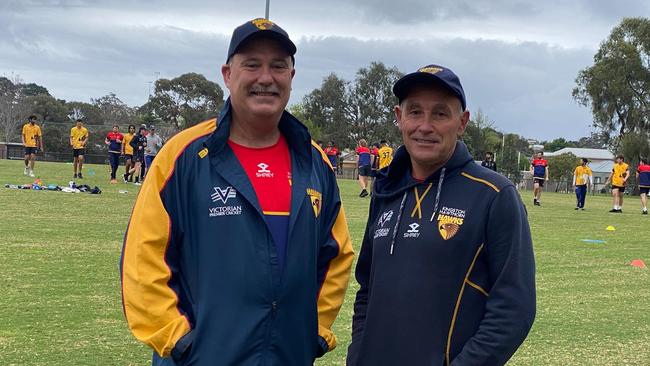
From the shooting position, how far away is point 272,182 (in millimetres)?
2783

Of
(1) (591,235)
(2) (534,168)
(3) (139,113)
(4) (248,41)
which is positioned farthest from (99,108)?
(4) (248,41)

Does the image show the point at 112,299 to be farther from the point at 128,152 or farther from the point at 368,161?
the point at 368,161

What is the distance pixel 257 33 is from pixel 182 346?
4.30 feet

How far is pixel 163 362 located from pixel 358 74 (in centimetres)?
7477

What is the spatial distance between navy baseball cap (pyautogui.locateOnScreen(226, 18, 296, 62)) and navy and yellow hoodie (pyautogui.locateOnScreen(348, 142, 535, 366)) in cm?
84

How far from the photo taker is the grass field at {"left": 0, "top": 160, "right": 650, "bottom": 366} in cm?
518

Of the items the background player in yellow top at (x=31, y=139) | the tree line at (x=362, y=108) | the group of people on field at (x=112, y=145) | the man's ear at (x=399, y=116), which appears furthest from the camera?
the tree line at (x=362, y=108)

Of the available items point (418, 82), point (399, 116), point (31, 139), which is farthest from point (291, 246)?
point (31, 139)

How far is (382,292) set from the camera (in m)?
2.63

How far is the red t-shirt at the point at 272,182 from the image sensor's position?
8.83 feet

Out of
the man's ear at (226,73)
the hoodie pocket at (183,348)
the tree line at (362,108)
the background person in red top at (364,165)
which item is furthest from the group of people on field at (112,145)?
the tree line at (362,108)

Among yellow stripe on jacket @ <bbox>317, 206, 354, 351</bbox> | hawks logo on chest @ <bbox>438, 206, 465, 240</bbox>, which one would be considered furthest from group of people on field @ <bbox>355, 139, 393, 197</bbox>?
hawks logo on chest @ <bbox>438, 206, 465, 240</bbox>

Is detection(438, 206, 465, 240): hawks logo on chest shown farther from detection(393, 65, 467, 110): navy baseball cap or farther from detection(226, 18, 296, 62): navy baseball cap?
detection(226, 18, 296, 62): navy baseball cap

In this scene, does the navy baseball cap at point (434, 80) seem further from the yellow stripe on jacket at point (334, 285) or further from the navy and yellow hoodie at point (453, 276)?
the yellow stripe on jacket at point (334, 285)
